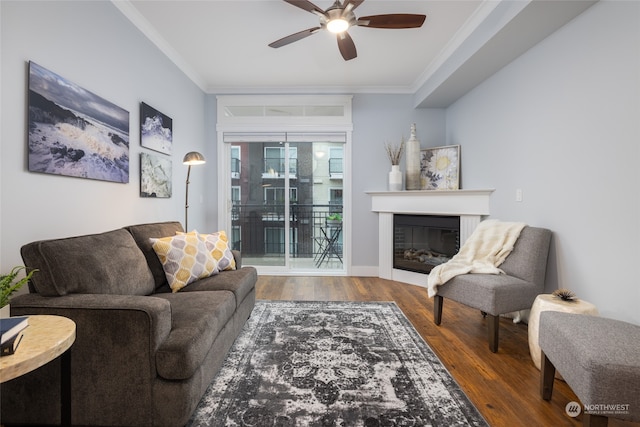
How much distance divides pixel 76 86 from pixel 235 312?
71.8 inches

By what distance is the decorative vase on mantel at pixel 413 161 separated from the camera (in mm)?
4125

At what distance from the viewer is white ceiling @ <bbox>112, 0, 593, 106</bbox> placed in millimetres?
2447

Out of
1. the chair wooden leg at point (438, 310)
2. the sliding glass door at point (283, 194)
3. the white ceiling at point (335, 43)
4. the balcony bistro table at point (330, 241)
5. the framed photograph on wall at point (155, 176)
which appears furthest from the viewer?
the balcony bistro table at point (330, 241)

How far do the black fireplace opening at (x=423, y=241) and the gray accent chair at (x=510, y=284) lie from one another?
1145 mm

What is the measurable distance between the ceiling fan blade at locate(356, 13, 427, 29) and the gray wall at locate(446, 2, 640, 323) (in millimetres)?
1155

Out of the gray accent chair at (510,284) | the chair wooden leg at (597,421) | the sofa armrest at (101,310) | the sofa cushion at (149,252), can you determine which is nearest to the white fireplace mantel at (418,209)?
the gray accent chair at (510,284)

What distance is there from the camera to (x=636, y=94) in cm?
177

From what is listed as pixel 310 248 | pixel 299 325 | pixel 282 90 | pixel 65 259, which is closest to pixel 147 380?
pixel 65 259

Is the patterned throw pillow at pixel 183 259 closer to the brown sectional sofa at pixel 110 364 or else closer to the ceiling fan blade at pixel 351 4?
the brown sectional sofa at pixel 110 364

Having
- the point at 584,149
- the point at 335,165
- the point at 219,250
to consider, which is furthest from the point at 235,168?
the point at 584,149

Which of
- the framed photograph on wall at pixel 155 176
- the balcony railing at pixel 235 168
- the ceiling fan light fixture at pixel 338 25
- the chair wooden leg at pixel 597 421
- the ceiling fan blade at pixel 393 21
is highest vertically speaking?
the ceiling fan blade at pixel 393 21

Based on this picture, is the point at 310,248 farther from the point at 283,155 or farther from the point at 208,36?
the point at 208,36

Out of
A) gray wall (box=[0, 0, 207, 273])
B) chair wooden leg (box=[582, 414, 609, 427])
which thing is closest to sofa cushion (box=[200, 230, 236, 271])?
gray wall (box=[0, 0, 207, 273])

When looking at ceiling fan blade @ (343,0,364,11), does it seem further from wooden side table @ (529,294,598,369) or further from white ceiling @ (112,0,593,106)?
wooden side table @ (529,294,598,369)
